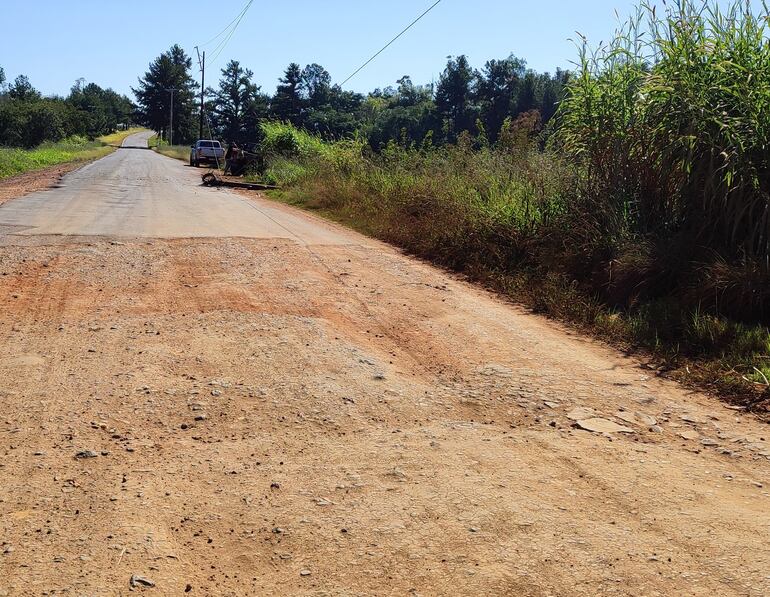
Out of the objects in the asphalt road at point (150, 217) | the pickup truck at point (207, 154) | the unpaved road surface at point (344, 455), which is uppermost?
the pickup truck at point (207, 154)

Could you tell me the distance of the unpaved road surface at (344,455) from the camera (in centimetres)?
311

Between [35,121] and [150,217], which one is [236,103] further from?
[150,217]

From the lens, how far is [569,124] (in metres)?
9.64

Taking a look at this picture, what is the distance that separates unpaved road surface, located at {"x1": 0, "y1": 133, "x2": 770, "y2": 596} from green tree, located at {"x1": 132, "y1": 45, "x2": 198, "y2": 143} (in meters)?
110

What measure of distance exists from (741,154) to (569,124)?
282 centimetres

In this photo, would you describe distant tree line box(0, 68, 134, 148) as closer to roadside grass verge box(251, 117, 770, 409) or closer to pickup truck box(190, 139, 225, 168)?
pickup truck box(190, 139, 225, 168)

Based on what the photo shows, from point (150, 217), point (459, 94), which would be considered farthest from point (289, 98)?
point (150, 217)

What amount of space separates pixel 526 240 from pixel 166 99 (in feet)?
367

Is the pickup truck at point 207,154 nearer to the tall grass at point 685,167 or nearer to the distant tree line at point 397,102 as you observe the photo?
the distant tree line at point 397,102

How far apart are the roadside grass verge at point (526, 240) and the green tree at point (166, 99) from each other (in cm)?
9976

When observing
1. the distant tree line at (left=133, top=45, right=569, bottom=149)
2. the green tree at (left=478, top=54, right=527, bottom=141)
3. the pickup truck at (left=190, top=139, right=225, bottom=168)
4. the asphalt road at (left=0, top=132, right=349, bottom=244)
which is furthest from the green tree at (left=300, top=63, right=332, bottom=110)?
the asphalt road at (left=0, top=132, right=349, bottom=244)

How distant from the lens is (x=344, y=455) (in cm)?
415

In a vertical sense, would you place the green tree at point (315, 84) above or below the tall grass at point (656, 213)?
above

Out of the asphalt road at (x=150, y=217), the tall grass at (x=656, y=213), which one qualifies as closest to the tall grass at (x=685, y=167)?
the tall grass at (x=656, y=213)
